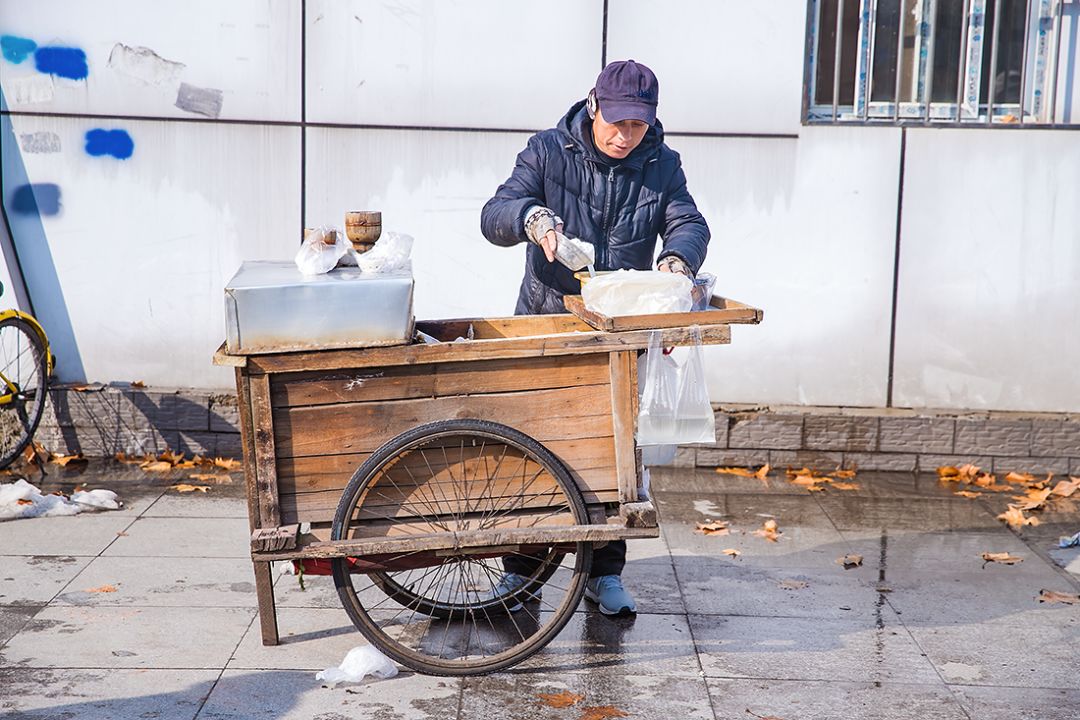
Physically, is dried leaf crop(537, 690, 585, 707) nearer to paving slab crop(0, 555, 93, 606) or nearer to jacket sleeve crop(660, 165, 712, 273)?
jacket sleeve crop(660, 165, 712, 273)

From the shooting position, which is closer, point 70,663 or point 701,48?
point 70,663

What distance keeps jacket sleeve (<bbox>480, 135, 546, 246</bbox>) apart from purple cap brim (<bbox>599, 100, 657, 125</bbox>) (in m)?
0.39

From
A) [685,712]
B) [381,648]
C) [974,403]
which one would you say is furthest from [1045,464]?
[381,648]

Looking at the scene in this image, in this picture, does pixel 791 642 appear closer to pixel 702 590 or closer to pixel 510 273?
pixel 702 590

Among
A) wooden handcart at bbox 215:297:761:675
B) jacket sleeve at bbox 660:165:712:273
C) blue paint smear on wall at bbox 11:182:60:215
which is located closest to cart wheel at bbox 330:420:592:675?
wooden handcart at bbox 215:297:761:675

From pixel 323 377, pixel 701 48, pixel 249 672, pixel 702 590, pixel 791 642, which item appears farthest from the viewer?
pixel 701 48

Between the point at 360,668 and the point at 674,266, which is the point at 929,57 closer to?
the point at 674,266

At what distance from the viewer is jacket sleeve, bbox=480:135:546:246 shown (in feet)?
14.8

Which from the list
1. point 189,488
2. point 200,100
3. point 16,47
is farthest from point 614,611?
point 16,47

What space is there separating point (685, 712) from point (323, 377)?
167 cm

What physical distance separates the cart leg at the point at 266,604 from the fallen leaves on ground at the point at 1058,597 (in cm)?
326

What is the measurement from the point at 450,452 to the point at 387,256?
2.34 ft

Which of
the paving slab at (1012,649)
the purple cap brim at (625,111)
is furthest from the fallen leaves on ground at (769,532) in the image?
the purple cap brim at (625,111)

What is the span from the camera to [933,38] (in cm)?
709
